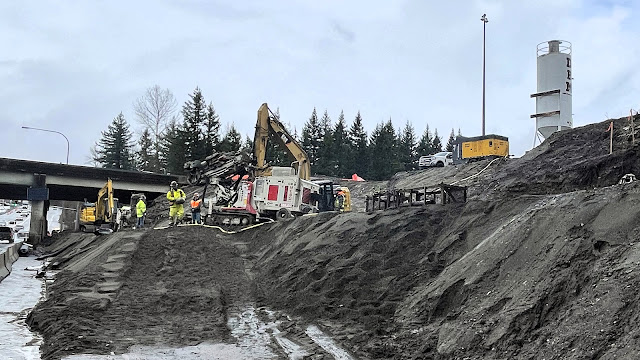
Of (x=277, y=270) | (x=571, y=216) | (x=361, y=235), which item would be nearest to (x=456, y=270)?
(x=571, y=216)

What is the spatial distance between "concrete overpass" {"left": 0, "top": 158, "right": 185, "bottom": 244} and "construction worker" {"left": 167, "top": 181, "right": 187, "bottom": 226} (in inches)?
823

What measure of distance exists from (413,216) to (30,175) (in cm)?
3632

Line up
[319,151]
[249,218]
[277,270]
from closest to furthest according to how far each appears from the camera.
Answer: [277,270]
[249,218]
[319,151]

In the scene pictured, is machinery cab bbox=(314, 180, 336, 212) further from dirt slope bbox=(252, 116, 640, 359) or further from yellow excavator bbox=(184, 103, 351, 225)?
dirt slope bbox=(252, 116, 640, 359)

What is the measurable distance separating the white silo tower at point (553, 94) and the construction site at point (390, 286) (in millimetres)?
8015

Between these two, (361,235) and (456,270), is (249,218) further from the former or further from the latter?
(456,270)

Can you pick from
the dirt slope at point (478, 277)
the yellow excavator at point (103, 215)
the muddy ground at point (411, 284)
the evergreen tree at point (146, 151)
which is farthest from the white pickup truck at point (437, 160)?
the evergreen tree at point (146, 151)

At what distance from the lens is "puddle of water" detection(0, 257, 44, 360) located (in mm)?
9602

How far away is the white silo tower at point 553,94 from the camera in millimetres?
31219

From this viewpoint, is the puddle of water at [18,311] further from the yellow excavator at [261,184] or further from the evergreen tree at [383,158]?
the evergreen tree at [383,158]

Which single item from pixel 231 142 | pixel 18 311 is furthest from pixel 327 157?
pixel 18 311

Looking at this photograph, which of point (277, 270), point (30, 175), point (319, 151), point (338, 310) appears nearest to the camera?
point (338, 310)

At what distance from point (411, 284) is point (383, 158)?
69.2m

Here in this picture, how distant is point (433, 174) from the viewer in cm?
3850
